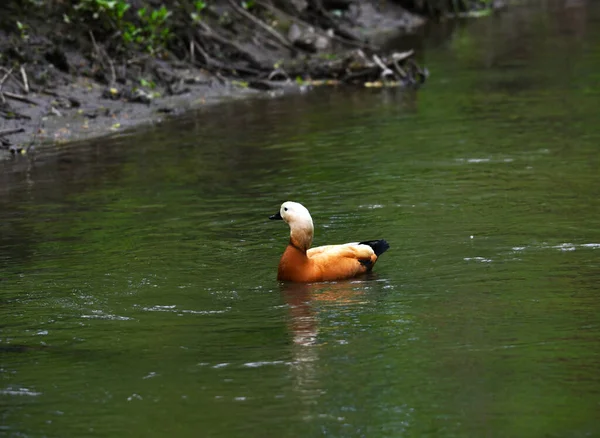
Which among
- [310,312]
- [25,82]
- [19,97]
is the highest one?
[25,82]

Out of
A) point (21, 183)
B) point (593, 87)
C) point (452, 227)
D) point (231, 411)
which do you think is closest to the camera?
point (231, 411)

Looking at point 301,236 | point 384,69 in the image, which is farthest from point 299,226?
point 384,69

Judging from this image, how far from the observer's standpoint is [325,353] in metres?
7.93

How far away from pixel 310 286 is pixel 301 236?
1.33ft

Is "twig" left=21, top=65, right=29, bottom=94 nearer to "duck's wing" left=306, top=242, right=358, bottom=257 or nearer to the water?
the water

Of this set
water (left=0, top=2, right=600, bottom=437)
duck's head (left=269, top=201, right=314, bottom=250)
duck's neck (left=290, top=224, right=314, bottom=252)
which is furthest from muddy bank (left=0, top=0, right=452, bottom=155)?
duck's neck (left=290, top=224, right=314, bottom=252)

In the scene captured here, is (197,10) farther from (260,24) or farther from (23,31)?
(23,31)

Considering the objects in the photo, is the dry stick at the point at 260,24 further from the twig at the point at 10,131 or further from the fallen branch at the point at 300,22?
the twig at the point at 10,131

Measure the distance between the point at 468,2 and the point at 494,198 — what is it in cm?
3283

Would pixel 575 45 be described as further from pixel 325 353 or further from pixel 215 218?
pixel 325 353

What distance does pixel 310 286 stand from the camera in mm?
9898

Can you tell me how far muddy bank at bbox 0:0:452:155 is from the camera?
66.0 feet

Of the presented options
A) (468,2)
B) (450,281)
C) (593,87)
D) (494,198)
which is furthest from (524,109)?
(468,2)

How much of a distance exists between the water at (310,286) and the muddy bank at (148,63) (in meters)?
1.70
